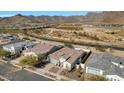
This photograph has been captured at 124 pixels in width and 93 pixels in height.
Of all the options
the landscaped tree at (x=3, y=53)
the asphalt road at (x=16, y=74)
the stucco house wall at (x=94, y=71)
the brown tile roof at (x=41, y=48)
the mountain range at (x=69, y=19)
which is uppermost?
the mountain range at (x=69, y=19)

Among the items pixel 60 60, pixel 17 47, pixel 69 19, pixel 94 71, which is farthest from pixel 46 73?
pixel 69 19

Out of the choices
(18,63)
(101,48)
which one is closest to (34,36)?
(18,63)

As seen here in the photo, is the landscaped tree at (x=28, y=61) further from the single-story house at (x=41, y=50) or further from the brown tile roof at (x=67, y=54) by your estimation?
the brown tile roof at (x=67, y=54)

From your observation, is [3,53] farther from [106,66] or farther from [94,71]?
[106,66]

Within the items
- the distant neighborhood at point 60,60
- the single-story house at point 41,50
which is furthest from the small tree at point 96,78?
the single-story house at point 41,50

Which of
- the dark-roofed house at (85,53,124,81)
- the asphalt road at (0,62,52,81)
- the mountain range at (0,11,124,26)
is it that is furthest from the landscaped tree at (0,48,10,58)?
the dark-roofed house at (85,53,124,81)
